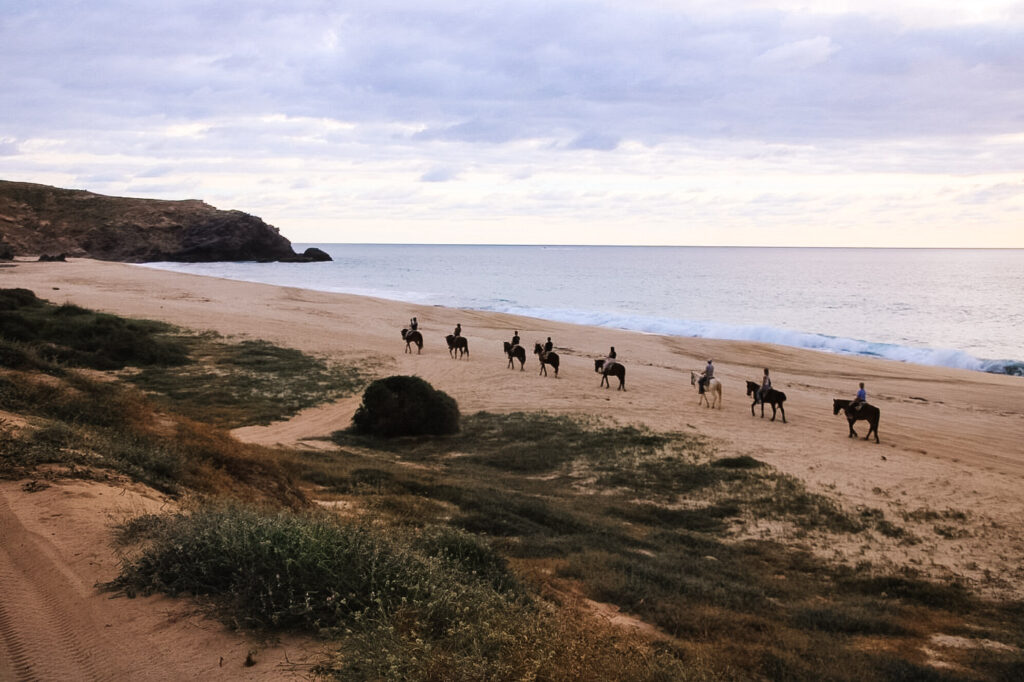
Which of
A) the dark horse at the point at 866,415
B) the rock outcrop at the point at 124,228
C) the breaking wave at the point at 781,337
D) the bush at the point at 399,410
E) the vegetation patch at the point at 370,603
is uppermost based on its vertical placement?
the rock outcrop at the point at 124,228

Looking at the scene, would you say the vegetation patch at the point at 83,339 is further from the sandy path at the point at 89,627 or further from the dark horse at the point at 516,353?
the sandy path at the point at 89,627

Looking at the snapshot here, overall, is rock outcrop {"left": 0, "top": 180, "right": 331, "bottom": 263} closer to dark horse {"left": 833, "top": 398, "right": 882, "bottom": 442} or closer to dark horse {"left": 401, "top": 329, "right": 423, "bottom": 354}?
dark horse {"left": 401, "top": 329, "right": 423, "bottom": 354}

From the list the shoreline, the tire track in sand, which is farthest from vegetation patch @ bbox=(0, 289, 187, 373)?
the tire track in sand

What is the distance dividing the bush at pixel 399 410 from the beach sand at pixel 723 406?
46.6 inches

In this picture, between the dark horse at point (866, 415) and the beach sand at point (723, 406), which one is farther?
the dark horse at point (866, 415)

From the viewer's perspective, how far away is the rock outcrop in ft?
294

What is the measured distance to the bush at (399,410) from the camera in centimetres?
1777

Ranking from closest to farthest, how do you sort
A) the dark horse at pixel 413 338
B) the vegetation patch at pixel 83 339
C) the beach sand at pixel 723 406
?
the beach sand at pixel 723 406, the vegetation patch at pixel 83 339, the dark horse at pixel 413 338

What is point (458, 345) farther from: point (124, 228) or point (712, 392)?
point (124, 228)

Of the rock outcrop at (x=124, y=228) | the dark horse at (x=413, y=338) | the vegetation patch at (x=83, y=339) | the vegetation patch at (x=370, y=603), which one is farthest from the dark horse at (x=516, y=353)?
the rock outcrop at (x=124, y=228)

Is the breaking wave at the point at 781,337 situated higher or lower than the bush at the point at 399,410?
higher

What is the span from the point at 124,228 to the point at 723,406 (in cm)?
9959

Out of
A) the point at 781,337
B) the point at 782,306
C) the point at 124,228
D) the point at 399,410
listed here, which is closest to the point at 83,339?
the point at 399,410

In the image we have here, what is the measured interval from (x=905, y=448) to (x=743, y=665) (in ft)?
48.1
